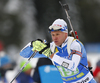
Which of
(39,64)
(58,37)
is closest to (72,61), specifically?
(58,37)

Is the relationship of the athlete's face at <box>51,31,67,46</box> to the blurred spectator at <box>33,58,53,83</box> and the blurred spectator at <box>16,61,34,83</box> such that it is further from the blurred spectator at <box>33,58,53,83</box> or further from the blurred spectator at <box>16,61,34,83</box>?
the blurred spectator at <box>16,61,34,83</box>

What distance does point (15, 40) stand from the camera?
25312 millimetres

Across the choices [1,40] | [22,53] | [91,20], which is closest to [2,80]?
[22,53]

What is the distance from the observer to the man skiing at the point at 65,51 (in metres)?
3.83

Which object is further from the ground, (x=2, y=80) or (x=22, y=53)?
(x=22, y=53)

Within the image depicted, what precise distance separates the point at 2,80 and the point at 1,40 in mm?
19393

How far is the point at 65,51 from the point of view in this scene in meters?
4.02

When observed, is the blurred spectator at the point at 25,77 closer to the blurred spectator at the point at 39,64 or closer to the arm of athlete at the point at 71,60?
the blurred spectator at the point at 39,64

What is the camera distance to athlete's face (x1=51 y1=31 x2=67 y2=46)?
3965 mm

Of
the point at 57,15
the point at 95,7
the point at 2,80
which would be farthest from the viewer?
the point at 95,7

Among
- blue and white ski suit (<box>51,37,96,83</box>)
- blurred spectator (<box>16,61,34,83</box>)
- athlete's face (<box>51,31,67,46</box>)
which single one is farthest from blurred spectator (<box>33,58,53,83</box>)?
athlete's face (<box>51,31,67,46</box>)

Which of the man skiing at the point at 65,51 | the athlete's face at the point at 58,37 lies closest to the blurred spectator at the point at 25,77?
the man skiing at the point at 65,51

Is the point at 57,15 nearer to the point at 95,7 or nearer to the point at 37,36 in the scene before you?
the point at 37,36

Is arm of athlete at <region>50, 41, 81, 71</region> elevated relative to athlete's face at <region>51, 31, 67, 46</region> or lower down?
lower down
